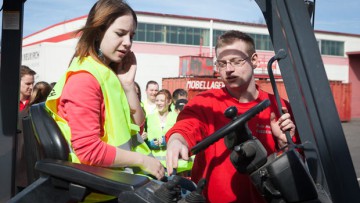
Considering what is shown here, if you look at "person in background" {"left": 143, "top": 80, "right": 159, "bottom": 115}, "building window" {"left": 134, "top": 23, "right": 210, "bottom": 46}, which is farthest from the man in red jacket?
"building window" {"left": 134, "top": 23, "right": 210, "bottom": 46}

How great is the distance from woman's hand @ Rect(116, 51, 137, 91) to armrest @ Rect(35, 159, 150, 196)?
0.52 metres

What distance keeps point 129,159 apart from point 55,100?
1.50ft

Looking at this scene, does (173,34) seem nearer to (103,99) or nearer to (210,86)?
(210,86)

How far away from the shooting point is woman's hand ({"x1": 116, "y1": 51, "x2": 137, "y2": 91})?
97.4 inches

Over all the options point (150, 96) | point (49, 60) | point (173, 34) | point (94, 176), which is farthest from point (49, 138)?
point (173, 34)

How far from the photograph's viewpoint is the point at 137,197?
186 cm

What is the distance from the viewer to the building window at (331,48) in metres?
41.0

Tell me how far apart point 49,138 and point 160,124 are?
4.62m

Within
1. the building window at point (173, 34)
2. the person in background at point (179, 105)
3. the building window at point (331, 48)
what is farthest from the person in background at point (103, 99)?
the building window at point (331, 48)

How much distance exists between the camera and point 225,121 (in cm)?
266

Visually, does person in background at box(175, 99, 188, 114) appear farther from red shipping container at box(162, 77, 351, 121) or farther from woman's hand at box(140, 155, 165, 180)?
red shipping container at box(162, 77, 351, 121)

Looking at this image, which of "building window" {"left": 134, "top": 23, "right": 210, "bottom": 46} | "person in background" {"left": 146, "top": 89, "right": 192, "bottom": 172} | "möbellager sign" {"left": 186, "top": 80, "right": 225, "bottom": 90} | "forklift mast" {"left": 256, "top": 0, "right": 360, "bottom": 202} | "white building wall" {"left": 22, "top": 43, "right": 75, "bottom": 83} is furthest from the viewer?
"building window" {"left": 134, "top": 23, "right": 210, "bottom": 46}

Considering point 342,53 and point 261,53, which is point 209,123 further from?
point 342,53

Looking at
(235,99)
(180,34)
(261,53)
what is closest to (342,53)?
(261,53)
